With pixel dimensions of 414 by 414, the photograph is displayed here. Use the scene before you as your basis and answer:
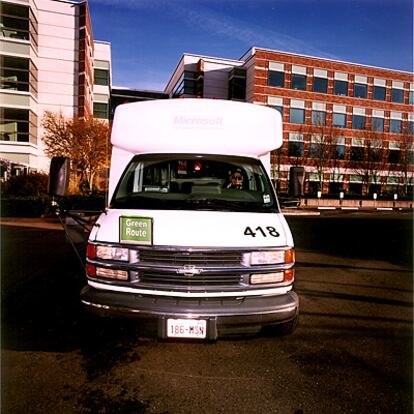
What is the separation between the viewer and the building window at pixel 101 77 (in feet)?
141

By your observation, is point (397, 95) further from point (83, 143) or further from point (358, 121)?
point (83, 143)

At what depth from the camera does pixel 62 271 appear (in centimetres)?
677

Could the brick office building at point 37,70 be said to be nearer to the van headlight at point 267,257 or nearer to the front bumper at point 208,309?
the front bumper at point 208,309

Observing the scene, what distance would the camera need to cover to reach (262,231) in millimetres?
3367

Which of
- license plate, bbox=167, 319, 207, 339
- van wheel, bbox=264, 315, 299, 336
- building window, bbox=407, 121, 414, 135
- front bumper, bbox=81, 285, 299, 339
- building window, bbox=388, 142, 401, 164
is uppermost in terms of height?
building window, bbox=407, 121, 414, 135

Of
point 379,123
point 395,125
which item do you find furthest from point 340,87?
point 395,125

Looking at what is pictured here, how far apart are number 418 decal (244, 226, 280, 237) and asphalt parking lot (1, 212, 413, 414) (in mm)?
995

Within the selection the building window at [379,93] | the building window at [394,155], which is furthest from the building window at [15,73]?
the building window at [379,93]

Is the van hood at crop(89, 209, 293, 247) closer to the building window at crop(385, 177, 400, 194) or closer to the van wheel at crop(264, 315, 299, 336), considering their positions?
the van wheel at crop(264, 315, 299, 336)

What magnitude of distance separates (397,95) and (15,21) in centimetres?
4982

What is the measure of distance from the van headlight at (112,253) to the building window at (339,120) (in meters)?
49.5

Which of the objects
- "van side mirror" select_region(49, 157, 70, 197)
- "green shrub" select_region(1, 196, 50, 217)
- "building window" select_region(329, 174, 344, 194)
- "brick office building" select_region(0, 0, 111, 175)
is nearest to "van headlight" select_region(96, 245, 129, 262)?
"van side mirror" select_region(49, 157, 70, 197)

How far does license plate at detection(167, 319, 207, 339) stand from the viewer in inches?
120

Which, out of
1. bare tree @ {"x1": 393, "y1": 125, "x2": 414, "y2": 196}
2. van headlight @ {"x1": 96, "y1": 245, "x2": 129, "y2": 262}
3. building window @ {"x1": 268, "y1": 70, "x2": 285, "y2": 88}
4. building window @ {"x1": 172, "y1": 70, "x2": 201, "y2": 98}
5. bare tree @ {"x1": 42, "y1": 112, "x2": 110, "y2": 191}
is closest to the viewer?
van headlight @ {"x1": 96, "y1": 245, "x2": 129, "y2": 262}
